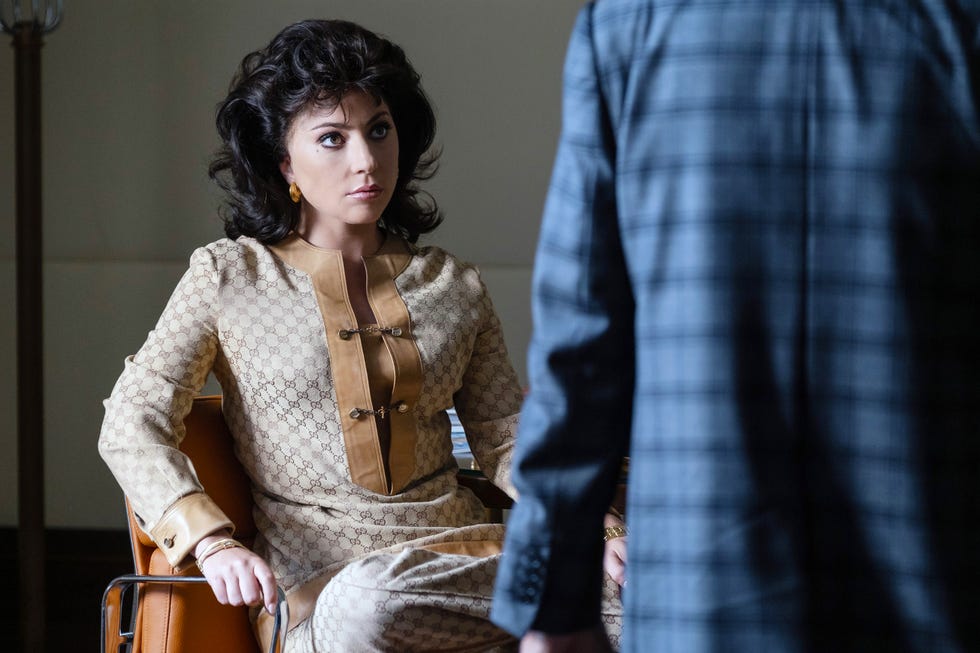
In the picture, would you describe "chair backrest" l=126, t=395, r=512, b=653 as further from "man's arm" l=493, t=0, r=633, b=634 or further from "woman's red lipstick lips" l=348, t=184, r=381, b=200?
"man's arm" l=493, t=0, r=633, b=634

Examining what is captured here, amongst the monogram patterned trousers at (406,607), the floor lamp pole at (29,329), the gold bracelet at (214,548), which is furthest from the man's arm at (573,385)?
the floor lamp pole at (29,329)

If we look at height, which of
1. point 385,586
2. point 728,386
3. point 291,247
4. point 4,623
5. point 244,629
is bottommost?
point 4,623

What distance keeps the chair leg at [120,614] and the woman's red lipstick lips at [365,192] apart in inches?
24.7

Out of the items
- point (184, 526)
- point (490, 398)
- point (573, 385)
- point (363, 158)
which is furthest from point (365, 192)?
point (573, 385)

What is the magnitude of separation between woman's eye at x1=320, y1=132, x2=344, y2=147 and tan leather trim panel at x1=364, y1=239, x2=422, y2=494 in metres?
0.20

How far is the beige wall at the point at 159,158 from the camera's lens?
10.7 feet

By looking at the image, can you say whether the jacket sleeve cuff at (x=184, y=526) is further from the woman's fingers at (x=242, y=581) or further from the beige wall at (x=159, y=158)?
the beige wall at (x=159, y=158)

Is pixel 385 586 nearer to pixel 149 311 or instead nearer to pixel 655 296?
pixel 655 296

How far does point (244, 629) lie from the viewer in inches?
70.1

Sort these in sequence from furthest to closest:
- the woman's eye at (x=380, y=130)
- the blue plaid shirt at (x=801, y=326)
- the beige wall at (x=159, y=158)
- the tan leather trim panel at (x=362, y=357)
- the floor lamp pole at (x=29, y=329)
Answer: the beige wall at (x=159, y=158), the floor lamp pole at (x=29, y=329), the woman's eye at (x=380, y=130), the tan leather trim panel at (x=362, y=357), the blue plaid shirt at (x=801, y=326)

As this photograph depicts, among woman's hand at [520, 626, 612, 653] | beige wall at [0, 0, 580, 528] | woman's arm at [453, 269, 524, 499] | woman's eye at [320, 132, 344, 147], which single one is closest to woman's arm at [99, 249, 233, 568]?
woman's eye at [320, 132, 344, 147]

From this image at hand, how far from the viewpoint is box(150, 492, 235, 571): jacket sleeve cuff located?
1620 mm

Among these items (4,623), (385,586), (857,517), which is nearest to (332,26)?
(385,586)

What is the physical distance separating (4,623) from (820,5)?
311 centimetres
